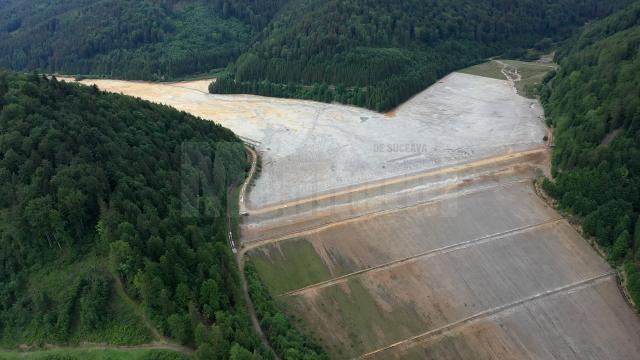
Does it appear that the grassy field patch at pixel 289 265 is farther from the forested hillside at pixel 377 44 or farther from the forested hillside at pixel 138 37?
the forested hillside at pixel 138 37

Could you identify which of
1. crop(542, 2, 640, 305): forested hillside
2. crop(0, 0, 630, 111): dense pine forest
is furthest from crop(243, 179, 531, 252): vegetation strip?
crop(0, 0, 630, 111): dense pine forest

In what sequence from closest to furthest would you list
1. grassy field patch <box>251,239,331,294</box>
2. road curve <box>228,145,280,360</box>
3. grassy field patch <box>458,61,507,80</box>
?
road curve <box>228,145,280,360</box>
grassy field patch <box>251,239,331,294</box>
grassy field patch <box>458,61,507,80</box>

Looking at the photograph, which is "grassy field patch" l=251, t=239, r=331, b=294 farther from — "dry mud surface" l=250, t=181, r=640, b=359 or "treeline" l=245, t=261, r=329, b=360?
"treeline" l=245, t=261, r=329, b=360

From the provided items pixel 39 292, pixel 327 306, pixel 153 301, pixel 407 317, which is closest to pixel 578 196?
pixel 407 317

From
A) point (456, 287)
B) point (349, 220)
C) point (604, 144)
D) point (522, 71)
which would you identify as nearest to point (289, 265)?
point (349, 220)

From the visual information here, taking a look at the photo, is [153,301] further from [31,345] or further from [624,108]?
[624,108]

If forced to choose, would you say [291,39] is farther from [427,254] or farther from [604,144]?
[427,254]
